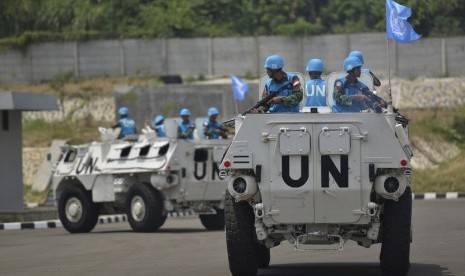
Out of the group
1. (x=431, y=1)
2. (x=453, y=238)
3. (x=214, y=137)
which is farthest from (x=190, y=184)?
(x=431, y=1)

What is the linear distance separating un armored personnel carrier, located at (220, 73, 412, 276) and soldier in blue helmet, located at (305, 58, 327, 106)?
88.5 inches

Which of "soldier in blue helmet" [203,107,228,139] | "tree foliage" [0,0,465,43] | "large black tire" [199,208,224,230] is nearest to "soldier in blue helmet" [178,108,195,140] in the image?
"soldier in blue helmet" [203,107,228,139]

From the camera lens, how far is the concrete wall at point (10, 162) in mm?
31938

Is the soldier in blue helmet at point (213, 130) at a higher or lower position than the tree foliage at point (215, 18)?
lower

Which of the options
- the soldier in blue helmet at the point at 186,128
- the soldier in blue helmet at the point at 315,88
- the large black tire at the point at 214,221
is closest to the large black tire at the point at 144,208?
the large black tire at the point at 214,221

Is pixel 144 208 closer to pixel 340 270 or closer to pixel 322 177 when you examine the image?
pixel 340 270

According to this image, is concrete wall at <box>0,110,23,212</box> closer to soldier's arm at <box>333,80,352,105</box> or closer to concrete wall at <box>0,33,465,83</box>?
concrete wall at <box>0,33,465,83</box>

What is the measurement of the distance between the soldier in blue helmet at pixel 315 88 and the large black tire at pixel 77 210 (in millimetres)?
11444

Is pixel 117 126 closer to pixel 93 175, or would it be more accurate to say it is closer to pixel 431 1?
pixel 93 175

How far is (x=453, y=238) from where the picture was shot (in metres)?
18.8

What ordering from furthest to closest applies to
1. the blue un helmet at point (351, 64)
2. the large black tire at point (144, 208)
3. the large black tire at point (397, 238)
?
the large black tire at point (144, 208)
the blue un helmet at point (351, 64)
the large black tire at point (397, 238)

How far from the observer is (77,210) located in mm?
25906

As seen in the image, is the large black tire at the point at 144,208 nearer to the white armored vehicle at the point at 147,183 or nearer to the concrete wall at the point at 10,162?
the white armored vehicle at the point at 147,183

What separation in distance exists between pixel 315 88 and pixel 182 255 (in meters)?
3.43
